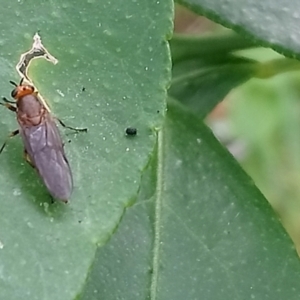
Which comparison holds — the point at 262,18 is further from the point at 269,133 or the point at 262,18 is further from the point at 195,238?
the point at 269,133

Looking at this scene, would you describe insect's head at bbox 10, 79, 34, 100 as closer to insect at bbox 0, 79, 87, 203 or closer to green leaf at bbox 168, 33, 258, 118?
insect at bbox 0, 79, 87, 203

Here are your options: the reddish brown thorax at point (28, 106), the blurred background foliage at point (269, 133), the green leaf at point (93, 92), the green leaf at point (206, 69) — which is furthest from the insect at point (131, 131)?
the blurred background foliage at point (269, 133)

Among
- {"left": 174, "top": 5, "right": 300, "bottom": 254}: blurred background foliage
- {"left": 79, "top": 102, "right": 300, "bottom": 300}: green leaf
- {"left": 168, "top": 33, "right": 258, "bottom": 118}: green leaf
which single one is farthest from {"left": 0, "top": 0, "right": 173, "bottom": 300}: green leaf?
{"left": 174, "top": 5, "right": 300, "bottom": 254}: blurred background foliage

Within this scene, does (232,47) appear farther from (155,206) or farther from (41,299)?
(41,299)

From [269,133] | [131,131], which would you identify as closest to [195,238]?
[131,131]

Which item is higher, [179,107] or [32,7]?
[32,7]

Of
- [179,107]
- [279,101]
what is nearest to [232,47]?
[179,107]
